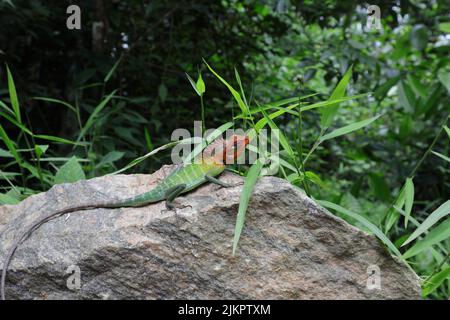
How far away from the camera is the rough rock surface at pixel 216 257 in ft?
8.25

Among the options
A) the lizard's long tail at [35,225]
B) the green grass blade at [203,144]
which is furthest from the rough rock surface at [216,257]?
the green grass blade at [203,144]

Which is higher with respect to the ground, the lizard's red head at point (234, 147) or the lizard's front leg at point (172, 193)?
the lizard's red head at point (234, 147)

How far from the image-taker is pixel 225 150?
2.83 metres

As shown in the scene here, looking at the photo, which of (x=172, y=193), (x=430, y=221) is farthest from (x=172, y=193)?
(x=430, y=221)

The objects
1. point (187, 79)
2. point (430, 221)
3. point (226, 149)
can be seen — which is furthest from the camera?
point (187, 79)

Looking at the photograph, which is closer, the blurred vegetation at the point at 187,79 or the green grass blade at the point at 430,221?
the green grass blade at the point at 430,221

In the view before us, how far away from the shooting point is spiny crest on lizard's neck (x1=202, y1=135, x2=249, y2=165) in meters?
2.79

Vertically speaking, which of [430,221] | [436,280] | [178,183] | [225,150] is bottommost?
[436,280]

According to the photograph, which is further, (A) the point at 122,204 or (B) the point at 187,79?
(B) the point at 187,79

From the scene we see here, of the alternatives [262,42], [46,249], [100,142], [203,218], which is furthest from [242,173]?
→ [262,42]

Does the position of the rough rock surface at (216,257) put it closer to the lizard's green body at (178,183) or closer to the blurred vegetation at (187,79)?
the lizard's green body at (178,183)

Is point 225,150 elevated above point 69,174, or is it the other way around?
point 225,150

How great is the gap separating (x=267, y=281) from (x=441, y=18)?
361 cm

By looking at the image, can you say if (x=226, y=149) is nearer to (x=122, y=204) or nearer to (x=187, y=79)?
(x=122, y=204)
